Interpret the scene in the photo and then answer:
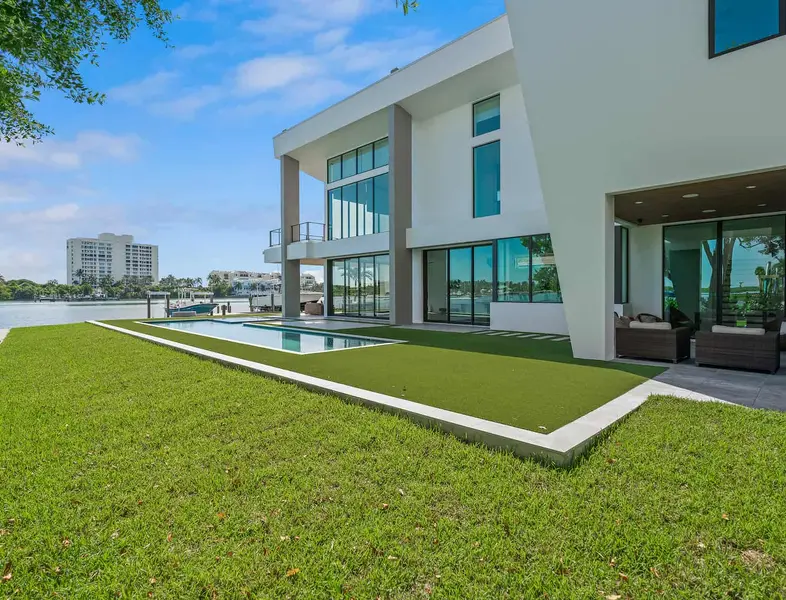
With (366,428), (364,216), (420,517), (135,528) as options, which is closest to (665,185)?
(366,428)

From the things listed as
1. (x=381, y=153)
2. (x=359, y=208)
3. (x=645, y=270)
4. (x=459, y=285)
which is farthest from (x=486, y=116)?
(x=645, y=270)

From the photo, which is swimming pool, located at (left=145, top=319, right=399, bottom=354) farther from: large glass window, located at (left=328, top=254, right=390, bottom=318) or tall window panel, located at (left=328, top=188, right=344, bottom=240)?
tall window panel, located at (left=328, top=188, right=344, bottom=240)

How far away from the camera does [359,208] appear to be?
19719mm

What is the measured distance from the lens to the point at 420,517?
272 cm

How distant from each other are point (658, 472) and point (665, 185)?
18.5 ft

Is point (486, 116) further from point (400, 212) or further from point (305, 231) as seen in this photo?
point (305, 231)

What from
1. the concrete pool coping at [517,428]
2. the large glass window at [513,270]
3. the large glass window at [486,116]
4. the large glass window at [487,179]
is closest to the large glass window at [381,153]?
the large glass window at [486,116]

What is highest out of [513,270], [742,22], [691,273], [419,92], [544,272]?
[419,92]

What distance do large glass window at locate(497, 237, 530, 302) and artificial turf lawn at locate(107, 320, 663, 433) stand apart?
3.18m

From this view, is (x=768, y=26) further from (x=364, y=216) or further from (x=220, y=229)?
(x=220, y=229)

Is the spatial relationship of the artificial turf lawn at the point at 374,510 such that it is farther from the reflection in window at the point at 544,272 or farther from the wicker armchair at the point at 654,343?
the reflection in window at the point at 544,272

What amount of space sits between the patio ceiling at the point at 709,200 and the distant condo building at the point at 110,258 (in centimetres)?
7219

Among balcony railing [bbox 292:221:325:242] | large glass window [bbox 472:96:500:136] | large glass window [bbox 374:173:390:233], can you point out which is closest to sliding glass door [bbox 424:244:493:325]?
large glass window [bbox 374:173:390:233]

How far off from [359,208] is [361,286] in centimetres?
372
